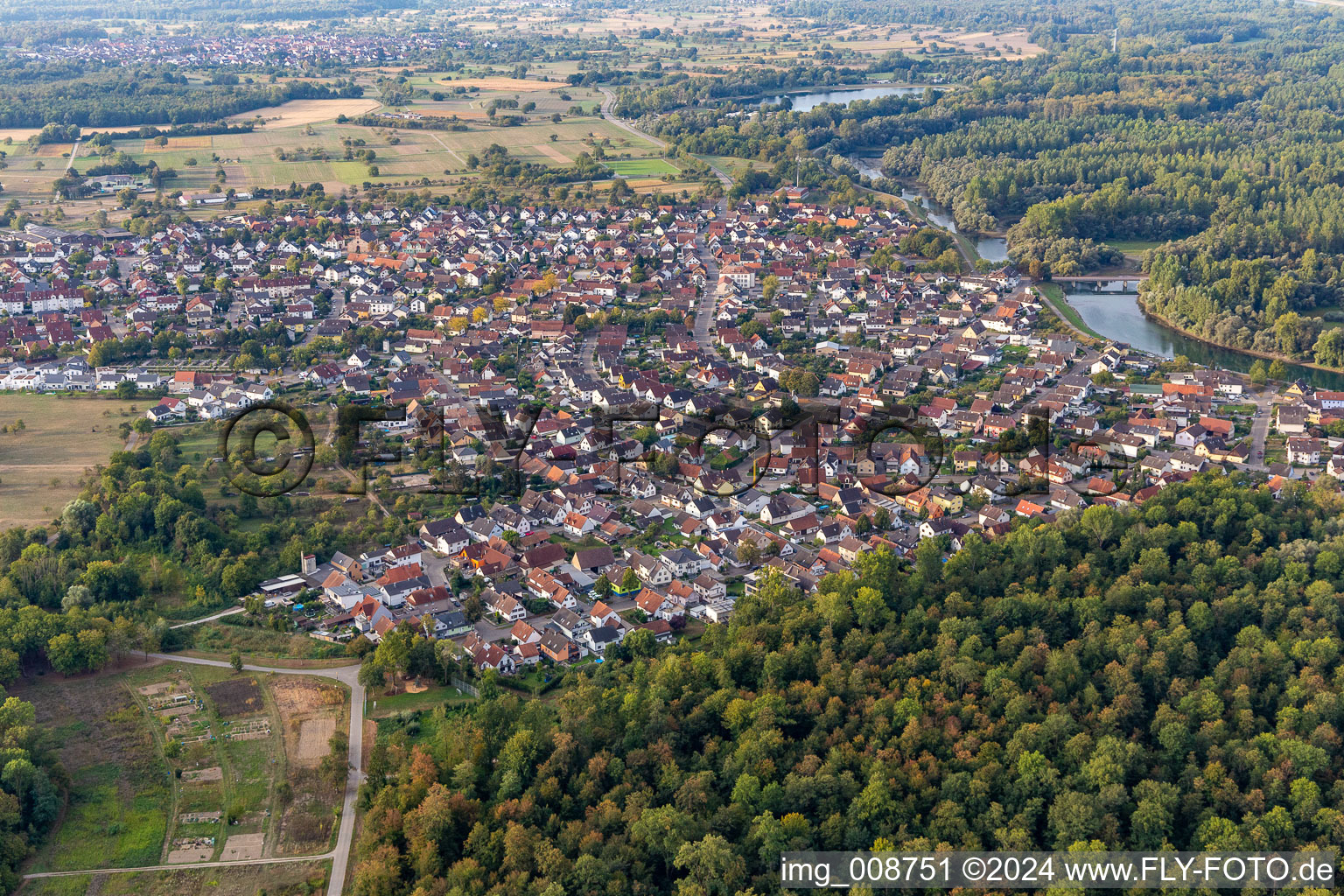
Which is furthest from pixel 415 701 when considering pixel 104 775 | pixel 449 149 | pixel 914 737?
pixel 449 149

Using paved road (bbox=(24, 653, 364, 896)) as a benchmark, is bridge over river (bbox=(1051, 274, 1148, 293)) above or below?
above

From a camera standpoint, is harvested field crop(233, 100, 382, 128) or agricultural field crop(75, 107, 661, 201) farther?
harvested field crop(233, 100, 382, 128)

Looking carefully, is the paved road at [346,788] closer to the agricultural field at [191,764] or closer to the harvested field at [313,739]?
the agricultural field at [191,764]

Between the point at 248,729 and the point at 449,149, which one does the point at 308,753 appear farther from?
the point at 449,149

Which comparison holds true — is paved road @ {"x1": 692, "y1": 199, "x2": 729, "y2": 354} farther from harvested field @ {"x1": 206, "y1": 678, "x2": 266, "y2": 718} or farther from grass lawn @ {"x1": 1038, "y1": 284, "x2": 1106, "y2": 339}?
harvested field @ {"x1": 206, "y1": 678, "x2": 266, "y2": 718}

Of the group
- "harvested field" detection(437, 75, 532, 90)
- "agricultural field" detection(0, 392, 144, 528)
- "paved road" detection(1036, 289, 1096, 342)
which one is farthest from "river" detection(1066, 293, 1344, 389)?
"harvested field" detection(437, 75, 532, 90)

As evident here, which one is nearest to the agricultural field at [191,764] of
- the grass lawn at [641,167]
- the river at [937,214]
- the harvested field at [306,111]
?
the river at [937,214]

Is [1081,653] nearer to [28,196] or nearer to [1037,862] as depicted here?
[1037,862]
